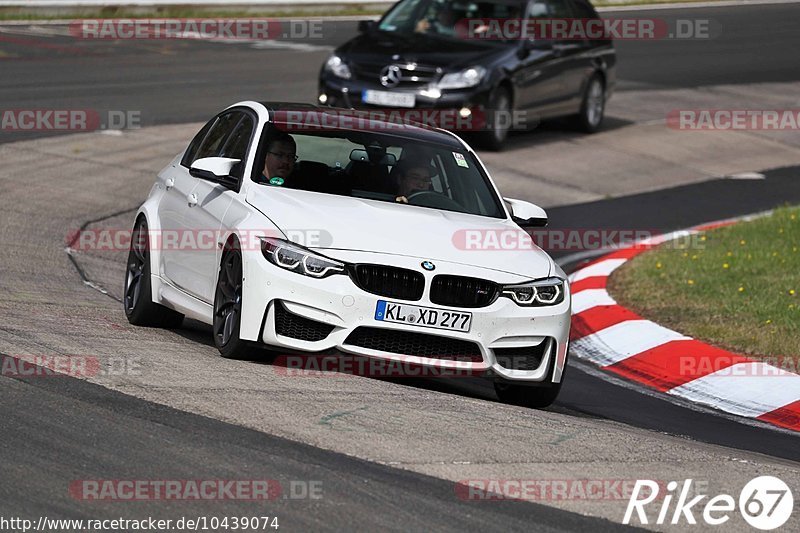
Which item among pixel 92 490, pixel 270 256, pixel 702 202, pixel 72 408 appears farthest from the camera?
pixel 702 202

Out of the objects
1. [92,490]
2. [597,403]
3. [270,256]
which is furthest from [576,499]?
[597,403]

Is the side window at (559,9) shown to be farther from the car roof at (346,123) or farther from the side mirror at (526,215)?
the side mirror at (526,215)

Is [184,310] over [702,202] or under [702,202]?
over

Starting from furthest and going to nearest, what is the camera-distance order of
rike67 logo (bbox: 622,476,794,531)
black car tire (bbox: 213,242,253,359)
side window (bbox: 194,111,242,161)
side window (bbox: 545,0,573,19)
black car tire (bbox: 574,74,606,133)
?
1. black car tire (bbox: 574,74,606,133)
2. side window (bbox: 545,0,573,19)
3. side window (bbox: 194,111,242,161)
4. black car tire (bbox: 213,242,253,359)
5. rike67 logo (bbox: 622,476,794,531)

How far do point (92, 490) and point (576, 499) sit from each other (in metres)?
1.91

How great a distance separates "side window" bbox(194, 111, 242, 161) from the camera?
391 inches

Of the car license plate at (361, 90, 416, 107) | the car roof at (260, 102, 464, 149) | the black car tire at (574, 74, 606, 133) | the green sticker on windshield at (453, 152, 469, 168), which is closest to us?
the car roof at (260, 102, 464, 149)

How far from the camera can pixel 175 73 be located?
935 inches

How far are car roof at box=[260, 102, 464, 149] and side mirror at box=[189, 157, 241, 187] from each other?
49cm

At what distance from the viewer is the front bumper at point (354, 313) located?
8.03 metres

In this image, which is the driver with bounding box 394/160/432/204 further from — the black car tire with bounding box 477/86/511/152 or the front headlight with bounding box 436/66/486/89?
the black car tire with bounding box 477/86/511/152

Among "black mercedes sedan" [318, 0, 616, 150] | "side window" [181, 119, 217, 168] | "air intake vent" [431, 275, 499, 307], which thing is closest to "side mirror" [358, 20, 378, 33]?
"black mercedes sedan" [318, 0, 616, 150]

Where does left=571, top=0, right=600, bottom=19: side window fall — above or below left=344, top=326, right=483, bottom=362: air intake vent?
below

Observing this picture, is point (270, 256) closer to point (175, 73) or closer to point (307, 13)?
point (175, 73)
